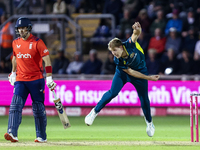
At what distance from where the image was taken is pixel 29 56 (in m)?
8.63

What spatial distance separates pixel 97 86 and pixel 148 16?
15.4 ft

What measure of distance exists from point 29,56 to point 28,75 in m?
0.37

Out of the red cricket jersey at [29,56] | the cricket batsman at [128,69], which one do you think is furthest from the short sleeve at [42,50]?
the cricket batsman at [128,69]

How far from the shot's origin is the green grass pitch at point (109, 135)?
8.35 metres

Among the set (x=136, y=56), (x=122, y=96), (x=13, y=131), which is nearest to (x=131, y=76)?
(x=136, y=56)

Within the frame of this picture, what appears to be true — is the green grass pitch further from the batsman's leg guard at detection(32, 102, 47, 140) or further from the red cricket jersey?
the red cricket jersey

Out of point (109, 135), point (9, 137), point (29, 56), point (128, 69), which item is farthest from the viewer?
point (109, 135)

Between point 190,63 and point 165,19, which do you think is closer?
point 190,63

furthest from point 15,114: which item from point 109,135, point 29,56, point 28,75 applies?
point 109,135

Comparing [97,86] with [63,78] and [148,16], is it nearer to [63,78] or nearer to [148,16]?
[63,78]

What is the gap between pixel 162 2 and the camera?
18469 millimetres

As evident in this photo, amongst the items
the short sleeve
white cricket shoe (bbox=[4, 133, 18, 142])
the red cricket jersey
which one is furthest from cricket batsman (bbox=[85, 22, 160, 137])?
white cricket shoe (bbox=[4, 133, 18, 142])

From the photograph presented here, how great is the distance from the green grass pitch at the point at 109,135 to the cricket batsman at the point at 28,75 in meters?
0.48

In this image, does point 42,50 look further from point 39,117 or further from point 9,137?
point 9,137
